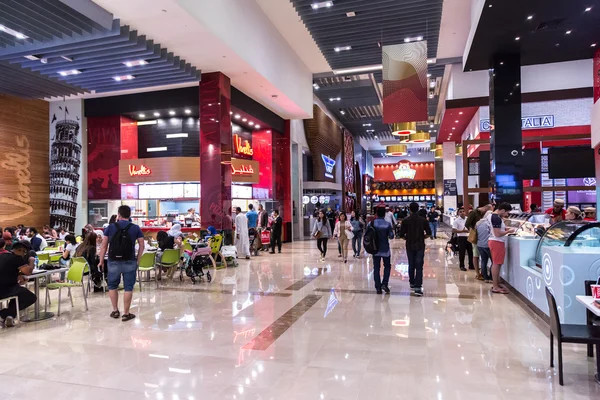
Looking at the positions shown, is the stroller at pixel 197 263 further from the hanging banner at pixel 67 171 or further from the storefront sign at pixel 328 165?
the storefront sign at pixel 328 165

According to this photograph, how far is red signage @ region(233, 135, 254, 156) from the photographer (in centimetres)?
1424

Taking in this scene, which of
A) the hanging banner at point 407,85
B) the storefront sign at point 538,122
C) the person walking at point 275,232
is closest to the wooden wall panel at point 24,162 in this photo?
the person walking at point 275,232

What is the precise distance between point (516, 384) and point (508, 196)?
7.32 m

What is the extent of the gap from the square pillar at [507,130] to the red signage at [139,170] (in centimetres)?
978

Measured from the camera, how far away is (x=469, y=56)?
9875mm

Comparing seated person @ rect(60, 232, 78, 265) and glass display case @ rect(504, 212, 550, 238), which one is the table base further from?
glass display case @ rect(504, 212, 550, 238)

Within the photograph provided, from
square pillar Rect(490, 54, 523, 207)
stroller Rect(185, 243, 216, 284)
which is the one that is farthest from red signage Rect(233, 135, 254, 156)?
square pillar Rect(490, 54, 523, 207)

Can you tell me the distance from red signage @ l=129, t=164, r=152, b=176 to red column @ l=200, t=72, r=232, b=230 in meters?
2.49

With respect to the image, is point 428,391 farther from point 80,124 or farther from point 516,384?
point 80,124

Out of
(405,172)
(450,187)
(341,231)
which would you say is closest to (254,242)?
(341,231)

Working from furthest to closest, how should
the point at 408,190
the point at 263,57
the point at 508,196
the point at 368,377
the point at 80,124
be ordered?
1. the point at 408,190
2. the point at 80,124
3. the point at 263,57
4. the point at 508,196
5. the point at 368,377

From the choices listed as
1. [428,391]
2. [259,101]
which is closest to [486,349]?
[428,391]

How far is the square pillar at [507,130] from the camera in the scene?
952 centimetres

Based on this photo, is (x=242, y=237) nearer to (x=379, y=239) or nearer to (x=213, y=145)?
(x=213, y=145)
